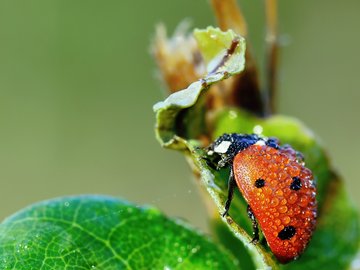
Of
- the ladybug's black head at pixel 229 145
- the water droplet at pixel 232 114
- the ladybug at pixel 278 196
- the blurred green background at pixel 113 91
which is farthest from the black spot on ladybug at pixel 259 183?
the blurred green background at pixel 113 91

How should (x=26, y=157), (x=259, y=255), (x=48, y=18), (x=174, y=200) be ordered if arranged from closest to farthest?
(x=259, y=255) → (x=174, y=200) → (x=26, y=157) → (x=48, y=18)

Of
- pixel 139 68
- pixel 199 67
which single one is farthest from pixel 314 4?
pixel 199 67

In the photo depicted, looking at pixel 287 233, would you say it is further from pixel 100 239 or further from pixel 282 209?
pixel 100 239

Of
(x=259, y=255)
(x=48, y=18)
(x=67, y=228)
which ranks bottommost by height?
(x=259, y=255)

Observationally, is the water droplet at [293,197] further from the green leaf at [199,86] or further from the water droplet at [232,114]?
the water droplet at [232,114]

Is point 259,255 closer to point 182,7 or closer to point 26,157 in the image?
point 26,157

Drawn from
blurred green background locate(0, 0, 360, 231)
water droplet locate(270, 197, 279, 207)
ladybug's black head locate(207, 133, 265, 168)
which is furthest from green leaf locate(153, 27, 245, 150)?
blurred green background locate(0, 0, 360, 231)

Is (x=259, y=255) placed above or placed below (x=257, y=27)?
below

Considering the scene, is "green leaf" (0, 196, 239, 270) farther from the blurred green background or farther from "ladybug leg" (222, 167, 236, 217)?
the blurred green background
